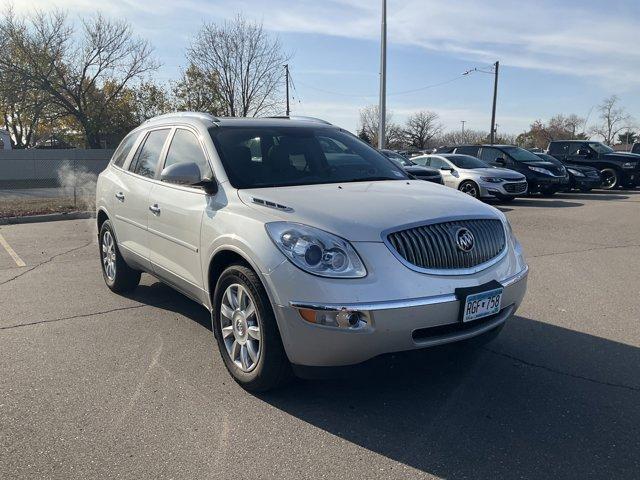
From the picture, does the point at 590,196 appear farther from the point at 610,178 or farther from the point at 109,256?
the point at 109,256

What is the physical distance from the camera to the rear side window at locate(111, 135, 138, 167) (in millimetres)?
5723

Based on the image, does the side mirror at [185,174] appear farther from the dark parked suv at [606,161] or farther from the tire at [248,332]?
the dark parked suv at [606,161]

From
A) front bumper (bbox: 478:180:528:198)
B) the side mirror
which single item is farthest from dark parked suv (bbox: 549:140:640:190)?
the side mirror

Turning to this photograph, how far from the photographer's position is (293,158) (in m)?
4.34

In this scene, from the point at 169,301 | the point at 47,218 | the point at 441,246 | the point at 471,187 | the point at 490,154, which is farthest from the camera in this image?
the point at 490,154

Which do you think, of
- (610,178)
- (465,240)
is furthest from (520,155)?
(465,240)

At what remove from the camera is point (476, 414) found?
318cm

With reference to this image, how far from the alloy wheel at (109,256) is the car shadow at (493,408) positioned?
10.2 feet

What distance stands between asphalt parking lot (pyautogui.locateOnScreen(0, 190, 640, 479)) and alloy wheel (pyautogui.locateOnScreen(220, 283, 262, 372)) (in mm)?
233

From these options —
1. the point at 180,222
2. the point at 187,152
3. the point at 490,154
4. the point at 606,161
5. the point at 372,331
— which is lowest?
the point at 606,161

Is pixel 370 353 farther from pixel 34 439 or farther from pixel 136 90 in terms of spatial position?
pixel 136 90

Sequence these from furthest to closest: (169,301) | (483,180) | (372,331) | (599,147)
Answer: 1. (599,147)
2. (483,180)
3. (169,301)
4. (372,331)

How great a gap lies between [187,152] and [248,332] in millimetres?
1754

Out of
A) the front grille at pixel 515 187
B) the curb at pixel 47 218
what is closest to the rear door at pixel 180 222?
the curb at pixel 47 218
